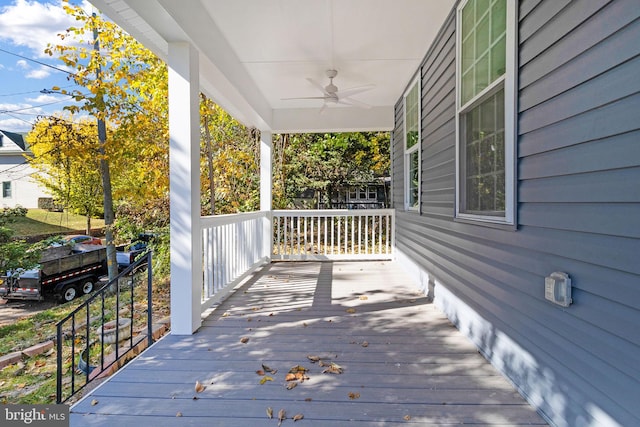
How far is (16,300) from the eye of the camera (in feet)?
24.7

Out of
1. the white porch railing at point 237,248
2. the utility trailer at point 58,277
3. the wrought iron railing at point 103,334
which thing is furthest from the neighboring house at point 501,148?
the utility trailer at point 58,277

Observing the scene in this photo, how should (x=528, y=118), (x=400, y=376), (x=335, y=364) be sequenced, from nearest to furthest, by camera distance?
(x=528, y=118) → (x=400, y=376) → (x=335, y=364)

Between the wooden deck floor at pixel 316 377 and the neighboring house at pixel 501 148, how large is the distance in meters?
0.17

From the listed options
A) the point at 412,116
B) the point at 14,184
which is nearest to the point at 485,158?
the point at 412,116

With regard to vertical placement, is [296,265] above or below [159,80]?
below

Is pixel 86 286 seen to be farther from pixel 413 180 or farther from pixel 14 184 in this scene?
pixel 14 184

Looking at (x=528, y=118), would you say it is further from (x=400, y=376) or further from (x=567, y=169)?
(x=400, y=376)

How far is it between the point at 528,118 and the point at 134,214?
830 centimetres

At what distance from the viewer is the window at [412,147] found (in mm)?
4551

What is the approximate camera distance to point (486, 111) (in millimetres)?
2490

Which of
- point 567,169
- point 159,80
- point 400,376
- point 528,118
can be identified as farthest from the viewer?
point 159,80

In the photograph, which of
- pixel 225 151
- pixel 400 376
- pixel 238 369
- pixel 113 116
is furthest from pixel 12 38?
pixel 400 376

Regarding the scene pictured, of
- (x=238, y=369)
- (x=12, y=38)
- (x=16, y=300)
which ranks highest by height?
(x=12, y=38)

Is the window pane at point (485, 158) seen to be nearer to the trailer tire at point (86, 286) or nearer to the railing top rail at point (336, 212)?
the railing top rail at point (336, 212)
